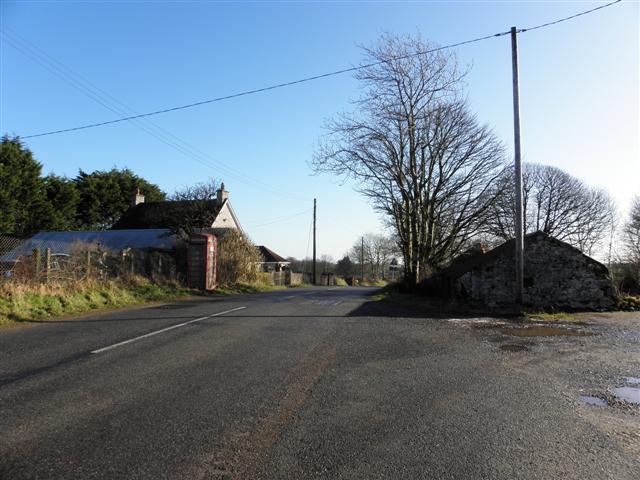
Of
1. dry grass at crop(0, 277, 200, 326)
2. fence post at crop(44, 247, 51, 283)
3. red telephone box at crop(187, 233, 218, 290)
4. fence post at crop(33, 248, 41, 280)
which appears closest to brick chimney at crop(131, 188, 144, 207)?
red telephone box at crop(187, 233, 218, 290)

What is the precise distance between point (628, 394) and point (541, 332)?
17.2 feet

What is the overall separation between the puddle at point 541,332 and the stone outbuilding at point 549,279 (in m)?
3.95

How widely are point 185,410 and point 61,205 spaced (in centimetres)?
4784

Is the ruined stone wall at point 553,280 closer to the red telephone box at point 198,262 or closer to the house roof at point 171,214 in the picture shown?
the red telephone box at point 198,262

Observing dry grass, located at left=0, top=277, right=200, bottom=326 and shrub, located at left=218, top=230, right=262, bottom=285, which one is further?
shrub, located at left=218, top=230, right=262, bottom=285

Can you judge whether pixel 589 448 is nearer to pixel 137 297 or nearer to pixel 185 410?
pixel 185 410

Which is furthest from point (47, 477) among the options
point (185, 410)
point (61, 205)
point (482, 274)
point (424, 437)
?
point (61, 205)

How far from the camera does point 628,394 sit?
6.12m

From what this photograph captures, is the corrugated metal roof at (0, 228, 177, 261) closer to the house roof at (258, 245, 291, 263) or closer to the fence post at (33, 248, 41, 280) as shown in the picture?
the fence post at (33, 248, 41, 280)

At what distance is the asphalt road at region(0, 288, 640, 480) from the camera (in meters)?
3.90

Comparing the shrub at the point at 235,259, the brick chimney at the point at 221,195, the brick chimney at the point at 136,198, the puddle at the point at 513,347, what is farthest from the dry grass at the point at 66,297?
the brick chimney at the point at 136,198

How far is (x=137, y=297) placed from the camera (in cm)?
1823

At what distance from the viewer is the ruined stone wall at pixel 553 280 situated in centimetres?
1596

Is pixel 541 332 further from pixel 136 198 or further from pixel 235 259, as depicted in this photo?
pixel 136 198
